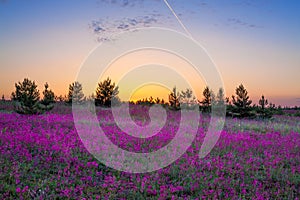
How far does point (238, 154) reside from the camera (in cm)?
1152

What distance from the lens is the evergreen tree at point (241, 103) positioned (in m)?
30.0

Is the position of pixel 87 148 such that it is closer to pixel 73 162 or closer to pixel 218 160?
pixel 73 162

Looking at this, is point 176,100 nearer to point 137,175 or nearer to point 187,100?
point 187,100

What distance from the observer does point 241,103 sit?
99.7 ft

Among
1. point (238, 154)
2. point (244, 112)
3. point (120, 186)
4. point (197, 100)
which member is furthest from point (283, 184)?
point (197, 100)

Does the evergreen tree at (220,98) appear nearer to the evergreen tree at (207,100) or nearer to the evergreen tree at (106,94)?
the evergreen tree at (207,100)

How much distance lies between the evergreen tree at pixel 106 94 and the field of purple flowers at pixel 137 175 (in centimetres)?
1758

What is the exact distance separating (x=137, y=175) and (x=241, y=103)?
23.3m

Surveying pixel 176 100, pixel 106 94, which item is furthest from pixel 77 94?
pixel 176 100

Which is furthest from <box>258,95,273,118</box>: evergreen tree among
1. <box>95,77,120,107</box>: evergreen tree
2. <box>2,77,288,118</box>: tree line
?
<box>95,77,120,107</box>: evergreen tree

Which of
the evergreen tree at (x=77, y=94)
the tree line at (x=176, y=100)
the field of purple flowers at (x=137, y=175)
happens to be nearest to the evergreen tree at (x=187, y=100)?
the tree line at (x=176, y=100)

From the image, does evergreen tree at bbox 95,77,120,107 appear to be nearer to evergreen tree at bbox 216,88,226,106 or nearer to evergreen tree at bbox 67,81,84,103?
evergreen tree at bbox 67,81,84,103

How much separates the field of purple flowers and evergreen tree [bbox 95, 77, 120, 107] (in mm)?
17583

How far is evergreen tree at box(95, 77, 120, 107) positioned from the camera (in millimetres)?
30359
